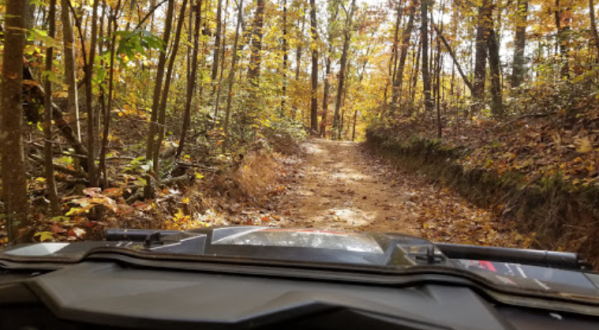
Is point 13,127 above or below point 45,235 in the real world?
above

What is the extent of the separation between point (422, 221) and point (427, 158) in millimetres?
4348

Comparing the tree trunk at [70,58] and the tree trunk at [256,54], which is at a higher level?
the tree trunk at [256,54]

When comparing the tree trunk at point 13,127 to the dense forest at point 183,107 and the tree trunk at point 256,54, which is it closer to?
the dense forest at point 183,107

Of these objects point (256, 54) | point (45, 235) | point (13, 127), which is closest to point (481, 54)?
point (256, 54)

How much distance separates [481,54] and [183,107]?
436 inches

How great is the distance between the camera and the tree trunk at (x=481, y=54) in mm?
11102

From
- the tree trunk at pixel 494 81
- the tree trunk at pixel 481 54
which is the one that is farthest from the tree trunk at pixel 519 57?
the tree trunk at pixel 481 54

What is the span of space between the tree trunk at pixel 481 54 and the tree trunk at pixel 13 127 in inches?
447

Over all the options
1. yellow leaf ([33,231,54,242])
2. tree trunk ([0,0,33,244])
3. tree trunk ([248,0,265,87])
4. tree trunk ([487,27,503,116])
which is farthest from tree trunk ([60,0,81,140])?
tree trunk ([487,27,503,116])

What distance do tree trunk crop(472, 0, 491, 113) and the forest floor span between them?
384 centimetres

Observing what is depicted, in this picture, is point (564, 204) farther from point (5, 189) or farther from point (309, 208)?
point (5, 189)

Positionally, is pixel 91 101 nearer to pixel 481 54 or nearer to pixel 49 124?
pixel 49 124

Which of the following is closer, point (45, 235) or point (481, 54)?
point (45, 235)

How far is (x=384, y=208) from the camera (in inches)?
304
